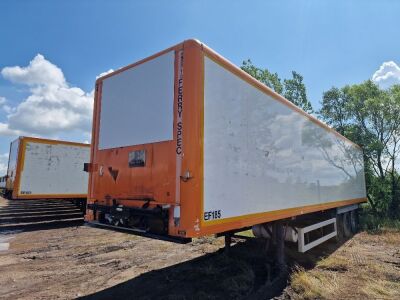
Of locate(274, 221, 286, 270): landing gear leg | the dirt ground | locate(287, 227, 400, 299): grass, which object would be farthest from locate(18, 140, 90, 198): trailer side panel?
locate(287, 227, 400, 299): grass

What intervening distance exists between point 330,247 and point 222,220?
20.4ft

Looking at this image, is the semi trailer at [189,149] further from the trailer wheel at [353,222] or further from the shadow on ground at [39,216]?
the shadow on ground at [39,216]

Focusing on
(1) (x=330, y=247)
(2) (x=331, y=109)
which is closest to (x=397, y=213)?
(2) (x=331, y=109)

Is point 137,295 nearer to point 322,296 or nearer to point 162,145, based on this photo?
Result: point 162,145

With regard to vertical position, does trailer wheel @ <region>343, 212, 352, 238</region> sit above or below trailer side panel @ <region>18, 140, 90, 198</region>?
below

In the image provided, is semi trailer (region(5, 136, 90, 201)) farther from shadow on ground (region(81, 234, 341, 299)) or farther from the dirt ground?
shadow on ground (region(81, 234, 341, 299))

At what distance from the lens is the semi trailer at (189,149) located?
3.83 m

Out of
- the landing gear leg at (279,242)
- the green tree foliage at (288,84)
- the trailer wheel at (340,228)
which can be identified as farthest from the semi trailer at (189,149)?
the green tree foliage at (288,84)

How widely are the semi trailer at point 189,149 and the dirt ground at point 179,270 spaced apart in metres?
1.06

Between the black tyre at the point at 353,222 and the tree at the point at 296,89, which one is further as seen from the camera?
the tree at the point at 296,89

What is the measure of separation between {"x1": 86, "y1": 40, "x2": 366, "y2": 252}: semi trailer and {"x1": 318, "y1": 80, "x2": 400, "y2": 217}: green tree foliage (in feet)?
42.4

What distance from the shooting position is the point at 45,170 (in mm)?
12922

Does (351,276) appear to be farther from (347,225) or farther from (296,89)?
(296,89)

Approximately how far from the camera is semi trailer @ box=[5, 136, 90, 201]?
12383 millimetres
